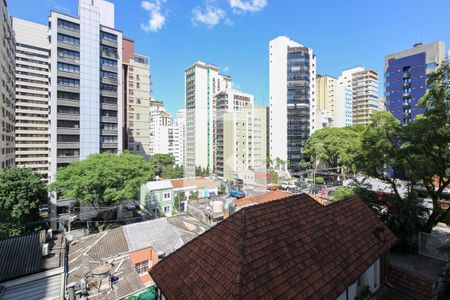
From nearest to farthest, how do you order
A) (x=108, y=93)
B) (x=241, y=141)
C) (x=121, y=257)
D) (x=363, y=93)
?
(x=121, y=257)
(x=108, y=93)
(x=241, y=141)
(x=363, y=93)

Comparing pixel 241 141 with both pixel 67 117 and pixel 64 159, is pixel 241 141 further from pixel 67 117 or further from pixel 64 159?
pixel 64 159

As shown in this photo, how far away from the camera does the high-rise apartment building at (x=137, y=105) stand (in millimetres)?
48938

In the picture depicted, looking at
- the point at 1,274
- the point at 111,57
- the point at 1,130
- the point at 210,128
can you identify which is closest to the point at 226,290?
the point at 1,274

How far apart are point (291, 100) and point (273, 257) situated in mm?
59982

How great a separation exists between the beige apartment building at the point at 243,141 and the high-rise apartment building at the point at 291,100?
3.77m

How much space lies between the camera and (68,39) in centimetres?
3306

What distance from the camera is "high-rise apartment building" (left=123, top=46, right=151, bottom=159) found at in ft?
161

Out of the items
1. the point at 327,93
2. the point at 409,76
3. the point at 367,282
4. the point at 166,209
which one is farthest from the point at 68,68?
the point at 327,93

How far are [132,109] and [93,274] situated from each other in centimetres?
4210

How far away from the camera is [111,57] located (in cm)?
3766

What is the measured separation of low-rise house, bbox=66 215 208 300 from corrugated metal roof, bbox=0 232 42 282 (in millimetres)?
1923

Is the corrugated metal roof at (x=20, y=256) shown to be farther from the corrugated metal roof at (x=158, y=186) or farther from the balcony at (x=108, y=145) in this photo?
the balcony at (x=108, y=145)

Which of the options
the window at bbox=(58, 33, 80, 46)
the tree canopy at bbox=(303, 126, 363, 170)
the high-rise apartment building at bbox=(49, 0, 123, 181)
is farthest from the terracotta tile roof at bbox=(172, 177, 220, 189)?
the window at bbox=(58, 33, 80, 46)

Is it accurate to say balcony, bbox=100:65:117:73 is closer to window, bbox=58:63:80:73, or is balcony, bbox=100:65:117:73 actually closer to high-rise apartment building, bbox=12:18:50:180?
window, bbox=58:63:80:73
